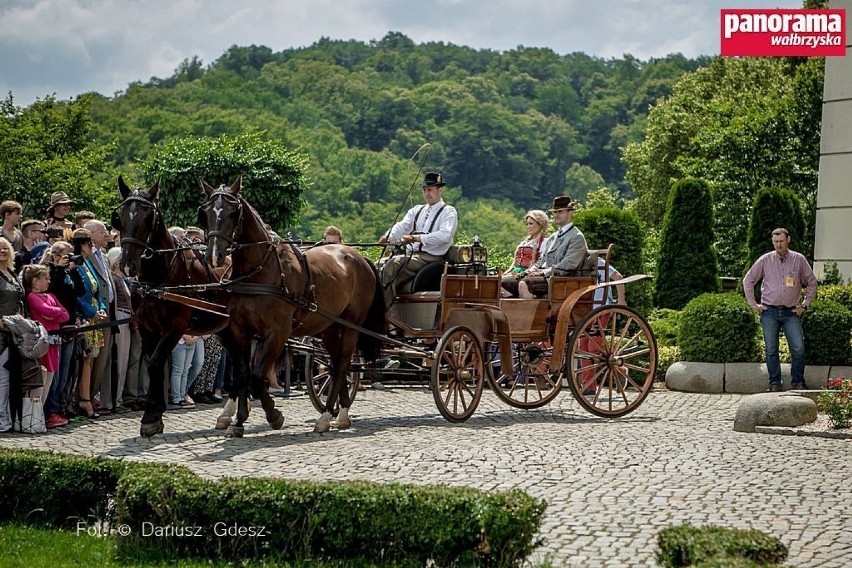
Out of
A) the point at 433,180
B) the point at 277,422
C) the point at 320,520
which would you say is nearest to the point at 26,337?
the point at 277,422

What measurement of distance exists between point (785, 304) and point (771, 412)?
14.9ft

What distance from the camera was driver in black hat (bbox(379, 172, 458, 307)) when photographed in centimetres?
1280

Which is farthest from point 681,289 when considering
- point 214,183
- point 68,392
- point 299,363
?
point 68,392

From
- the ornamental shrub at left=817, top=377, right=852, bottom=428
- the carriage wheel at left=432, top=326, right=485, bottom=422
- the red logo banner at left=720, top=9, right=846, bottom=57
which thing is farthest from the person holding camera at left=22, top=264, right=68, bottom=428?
the red logo banner at left=720, top=9, right=846, bottom=57

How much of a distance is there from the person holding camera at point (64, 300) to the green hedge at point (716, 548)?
7.98 metres

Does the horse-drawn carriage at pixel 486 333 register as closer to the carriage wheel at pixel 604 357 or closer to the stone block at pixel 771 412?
the carriage wheel at pixel 604 357

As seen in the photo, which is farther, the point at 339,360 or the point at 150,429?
the point at 339,360

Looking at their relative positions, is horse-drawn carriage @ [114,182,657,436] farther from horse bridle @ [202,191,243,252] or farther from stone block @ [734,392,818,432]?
stone block @ [734,392,818,432]

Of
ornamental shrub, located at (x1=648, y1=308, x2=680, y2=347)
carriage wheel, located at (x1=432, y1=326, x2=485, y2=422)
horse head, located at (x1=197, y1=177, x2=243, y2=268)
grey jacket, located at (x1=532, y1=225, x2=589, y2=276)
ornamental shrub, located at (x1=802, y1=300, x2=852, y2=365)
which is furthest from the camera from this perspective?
ornamental shrub, located at (x1=648, y1=308, x2=680, y2=347)

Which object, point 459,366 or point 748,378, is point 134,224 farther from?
point 748,378

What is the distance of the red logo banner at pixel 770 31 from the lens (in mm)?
21141

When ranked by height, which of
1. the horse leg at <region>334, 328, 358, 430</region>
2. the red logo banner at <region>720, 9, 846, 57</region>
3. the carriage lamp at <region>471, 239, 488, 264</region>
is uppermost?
the red logo banner at <region>720, 9, 846, 57</region>

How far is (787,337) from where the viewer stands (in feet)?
52.6

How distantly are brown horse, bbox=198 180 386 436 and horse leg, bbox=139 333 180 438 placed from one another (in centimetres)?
69
